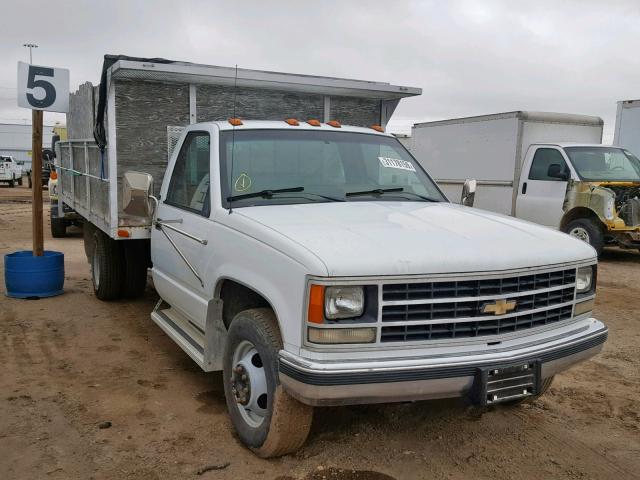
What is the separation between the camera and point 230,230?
359 centimetres

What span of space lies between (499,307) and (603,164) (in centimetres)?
925

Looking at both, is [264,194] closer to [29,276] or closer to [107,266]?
[107,266]

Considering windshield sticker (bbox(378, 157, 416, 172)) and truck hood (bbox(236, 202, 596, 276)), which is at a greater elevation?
windshield sticker (bbox(378, 157, 416, 172))

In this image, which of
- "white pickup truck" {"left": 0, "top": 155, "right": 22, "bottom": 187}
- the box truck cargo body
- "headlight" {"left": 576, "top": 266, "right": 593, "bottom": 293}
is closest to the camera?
"headlight" {"left": 576, "top": 266, "right": 593, "bottom": 293}

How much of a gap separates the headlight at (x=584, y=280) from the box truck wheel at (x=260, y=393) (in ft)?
5.76

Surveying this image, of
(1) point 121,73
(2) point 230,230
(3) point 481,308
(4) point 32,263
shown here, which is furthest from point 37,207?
(3) point 481,308

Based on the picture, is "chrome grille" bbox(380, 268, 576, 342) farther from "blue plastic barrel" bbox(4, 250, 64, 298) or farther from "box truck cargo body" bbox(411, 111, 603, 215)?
"box truck cargo body" bbox(411, 111, 603, 215)

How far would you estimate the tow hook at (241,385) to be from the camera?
342 centimetres

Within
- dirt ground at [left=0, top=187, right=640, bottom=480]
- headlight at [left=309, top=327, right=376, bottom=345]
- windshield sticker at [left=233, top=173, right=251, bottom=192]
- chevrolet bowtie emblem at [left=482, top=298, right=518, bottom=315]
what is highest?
windshield sticker at [left=233, top=173, right=251, bottom=192]

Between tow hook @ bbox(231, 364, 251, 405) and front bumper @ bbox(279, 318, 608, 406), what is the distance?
0.53m

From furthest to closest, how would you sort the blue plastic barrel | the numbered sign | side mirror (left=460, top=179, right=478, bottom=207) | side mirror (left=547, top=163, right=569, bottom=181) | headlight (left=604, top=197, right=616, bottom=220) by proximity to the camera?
side mirror (left=547, top=163, right=569, bottom=181) < headlight (left=604, top=197, right=616, bottom=220) < the blue plastic barrel < the numbered sign < side mirror (left=460, top=179, right=478, bottom=207)

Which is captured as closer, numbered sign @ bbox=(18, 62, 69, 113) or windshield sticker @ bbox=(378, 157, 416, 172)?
windshield sticker @ bbox=(378, 157, 416, 172)

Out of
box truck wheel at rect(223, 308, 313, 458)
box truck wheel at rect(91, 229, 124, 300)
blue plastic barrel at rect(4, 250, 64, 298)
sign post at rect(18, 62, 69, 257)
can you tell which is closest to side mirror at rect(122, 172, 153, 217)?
box truck wheel at rect(223, 308, 313, 458)

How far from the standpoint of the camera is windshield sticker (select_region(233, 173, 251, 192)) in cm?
396
